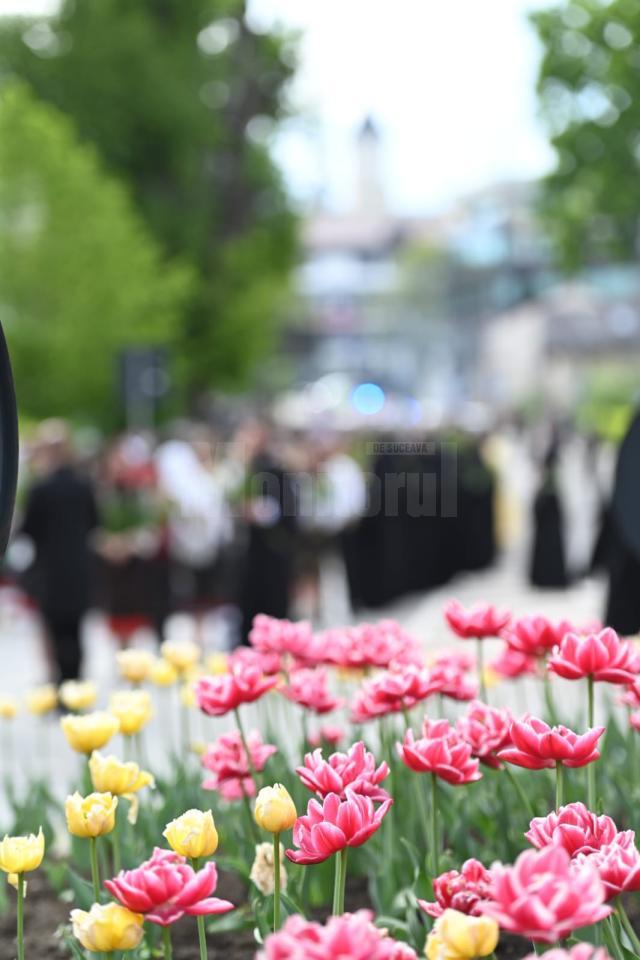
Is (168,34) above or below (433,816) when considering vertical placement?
above

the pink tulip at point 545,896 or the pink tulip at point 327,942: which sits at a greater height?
the pink tulip at point 545,896

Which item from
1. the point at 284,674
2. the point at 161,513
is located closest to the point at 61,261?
the point at 161,513

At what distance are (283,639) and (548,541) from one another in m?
12.7

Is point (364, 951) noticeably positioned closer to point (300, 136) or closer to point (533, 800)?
point (533, 800)

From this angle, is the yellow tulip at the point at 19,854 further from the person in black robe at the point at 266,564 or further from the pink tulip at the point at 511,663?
the person in black robe at the point at 266,564

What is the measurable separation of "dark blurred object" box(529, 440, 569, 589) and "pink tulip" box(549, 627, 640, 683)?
13.4m

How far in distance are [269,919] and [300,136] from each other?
3757cm

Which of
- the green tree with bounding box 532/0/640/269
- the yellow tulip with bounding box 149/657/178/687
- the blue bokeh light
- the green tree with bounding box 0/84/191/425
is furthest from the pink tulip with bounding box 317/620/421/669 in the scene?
the blue bokeh light

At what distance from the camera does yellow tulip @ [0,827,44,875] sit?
2.16 metres

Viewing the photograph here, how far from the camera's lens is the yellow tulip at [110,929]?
1.86 m

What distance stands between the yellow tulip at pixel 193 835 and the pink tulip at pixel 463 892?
0.92 ft

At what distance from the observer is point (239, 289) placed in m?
38.6

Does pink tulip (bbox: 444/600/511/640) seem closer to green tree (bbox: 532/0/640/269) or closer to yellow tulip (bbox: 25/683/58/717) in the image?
yellow tulip (bbox: 25/683/58/717)

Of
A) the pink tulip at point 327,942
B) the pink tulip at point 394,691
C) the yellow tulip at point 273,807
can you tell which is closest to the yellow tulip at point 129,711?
the pink tulip at point 394,691
